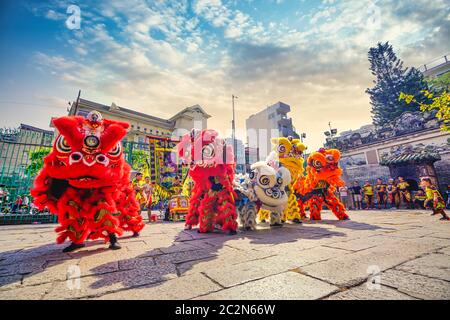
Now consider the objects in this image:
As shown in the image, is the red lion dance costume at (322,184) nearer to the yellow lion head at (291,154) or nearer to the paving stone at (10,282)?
the yellow lion head at (291,154)

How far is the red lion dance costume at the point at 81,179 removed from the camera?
98.3 inches

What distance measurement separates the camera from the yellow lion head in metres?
5.41

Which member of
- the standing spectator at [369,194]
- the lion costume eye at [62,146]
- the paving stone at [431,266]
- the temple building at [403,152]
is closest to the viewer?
the paving stone at [431,266]

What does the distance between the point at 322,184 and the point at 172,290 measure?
4975mm

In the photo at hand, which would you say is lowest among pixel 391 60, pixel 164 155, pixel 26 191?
pixel 26 191

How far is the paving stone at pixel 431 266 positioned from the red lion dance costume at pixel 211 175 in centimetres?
239

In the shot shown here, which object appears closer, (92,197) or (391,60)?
(92,197)

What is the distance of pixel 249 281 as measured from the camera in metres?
1.50

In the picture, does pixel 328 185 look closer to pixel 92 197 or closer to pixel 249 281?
pixel 249 281

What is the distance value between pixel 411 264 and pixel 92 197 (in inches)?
137

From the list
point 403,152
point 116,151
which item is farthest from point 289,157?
point 403,152

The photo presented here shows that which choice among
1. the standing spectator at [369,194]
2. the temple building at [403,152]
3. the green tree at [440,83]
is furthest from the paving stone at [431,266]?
the green tree at [440,83]
